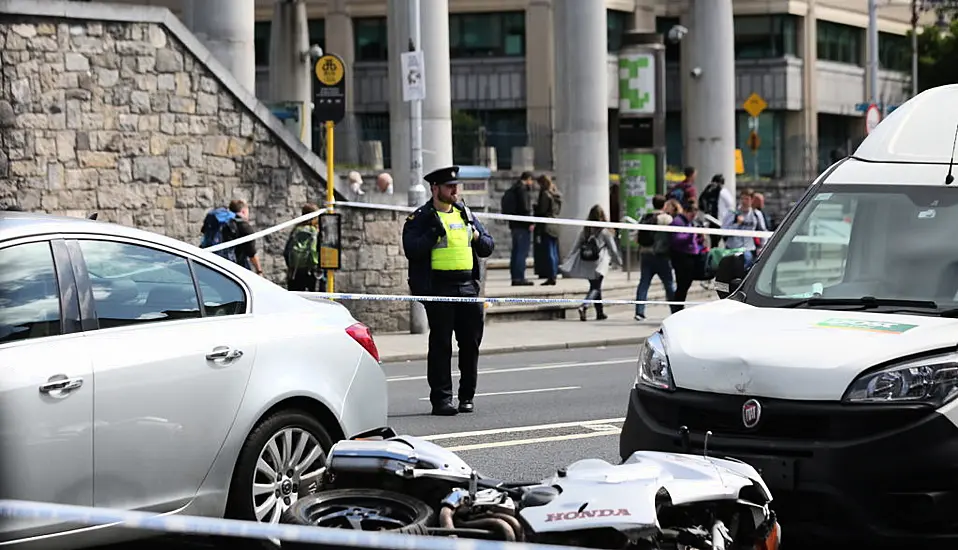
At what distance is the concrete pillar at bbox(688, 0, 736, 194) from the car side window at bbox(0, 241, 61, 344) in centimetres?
2977

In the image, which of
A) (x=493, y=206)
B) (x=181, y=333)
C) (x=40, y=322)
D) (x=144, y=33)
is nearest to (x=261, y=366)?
(x=181, y=333)

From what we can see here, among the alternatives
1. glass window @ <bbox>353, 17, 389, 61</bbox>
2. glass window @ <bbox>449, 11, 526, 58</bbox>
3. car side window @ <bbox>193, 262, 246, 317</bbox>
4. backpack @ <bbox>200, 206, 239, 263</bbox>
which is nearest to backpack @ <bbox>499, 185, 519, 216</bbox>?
backpack @ <bbox>200, 206, 239, 263</bbox>

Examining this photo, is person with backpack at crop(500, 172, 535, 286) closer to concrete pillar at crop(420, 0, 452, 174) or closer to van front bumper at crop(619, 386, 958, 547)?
concrete pillar at crop(420, 0, 452, 174)

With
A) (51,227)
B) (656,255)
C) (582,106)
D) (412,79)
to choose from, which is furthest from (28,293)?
(582,106)

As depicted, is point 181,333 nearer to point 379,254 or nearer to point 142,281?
point 142,281

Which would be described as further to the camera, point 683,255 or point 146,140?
point 683,255

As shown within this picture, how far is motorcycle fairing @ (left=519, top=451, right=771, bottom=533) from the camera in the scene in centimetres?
577

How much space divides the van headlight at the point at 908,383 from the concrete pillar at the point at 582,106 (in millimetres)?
23383

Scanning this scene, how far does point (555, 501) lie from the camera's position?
5914 millimetres

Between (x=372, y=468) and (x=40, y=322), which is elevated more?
(x=40, y=322)

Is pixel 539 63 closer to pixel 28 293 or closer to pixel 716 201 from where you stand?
pixel 716 201

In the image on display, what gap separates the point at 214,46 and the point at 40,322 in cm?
1697

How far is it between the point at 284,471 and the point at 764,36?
180 feet

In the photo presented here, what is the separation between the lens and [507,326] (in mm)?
23266
